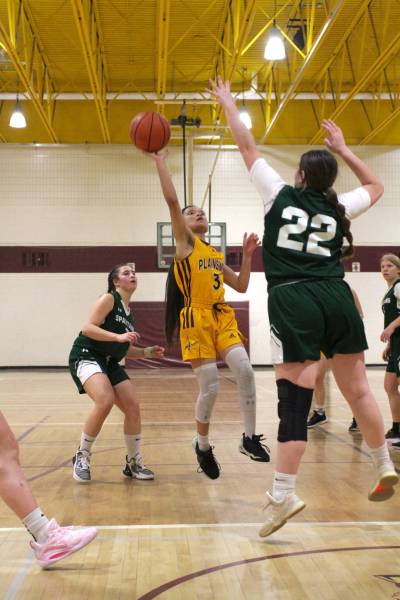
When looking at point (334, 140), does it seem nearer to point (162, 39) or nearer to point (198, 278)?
point (198, 278)

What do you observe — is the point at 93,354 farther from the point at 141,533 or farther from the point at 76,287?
the point at 76,287

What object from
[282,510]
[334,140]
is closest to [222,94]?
[334,140]

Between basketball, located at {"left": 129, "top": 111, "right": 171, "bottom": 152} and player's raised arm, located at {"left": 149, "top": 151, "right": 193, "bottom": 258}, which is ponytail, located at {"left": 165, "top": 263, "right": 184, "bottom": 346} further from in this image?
basketball, located at {"left": 129, "top": 111, "right": 171, "bottom": 152}

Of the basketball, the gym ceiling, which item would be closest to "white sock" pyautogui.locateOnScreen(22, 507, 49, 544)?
the basketball

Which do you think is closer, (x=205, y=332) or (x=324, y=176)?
(x=324, y=176)

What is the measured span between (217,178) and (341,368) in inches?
577

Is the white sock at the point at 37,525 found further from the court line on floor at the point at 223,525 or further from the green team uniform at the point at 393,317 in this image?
the green team uniform at the point at 393,317

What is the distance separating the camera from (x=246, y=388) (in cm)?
464

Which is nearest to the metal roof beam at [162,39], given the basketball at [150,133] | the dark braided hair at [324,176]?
the basketball at [150,133]

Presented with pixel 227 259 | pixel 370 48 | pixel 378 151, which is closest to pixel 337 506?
pixel 370 48

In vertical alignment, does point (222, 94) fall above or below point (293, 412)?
above

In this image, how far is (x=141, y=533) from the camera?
3543mm

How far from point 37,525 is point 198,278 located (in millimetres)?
2187

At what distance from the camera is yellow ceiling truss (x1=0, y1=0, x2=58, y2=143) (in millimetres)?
11242
